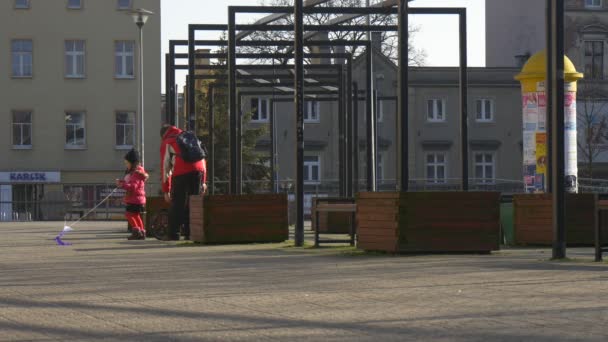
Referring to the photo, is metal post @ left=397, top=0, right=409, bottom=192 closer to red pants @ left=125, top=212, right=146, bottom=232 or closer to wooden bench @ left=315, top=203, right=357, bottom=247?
wooden bench @ left=315, top=203, right=357, bottom=247

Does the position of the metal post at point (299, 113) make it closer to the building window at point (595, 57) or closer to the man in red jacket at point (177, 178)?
the man in red jacket at point (177, 178)

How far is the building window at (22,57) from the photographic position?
70.2 metres

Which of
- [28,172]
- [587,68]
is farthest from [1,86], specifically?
[587,68]

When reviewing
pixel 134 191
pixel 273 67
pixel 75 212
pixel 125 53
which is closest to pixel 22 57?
pixel 125 53

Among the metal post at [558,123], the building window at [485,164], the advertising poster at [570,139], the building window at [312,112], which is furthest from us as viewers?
the building window at [485,164]

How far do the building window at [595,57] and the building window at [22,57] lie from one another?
108 feet

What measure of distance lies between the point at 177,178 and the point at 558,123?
8216 millimetres

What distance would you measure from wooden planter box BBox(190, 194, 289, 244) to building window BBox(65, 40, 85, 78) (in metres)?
49.9

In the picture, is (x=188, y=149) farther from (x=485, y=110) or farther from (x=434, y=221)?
(x=485, y=110)

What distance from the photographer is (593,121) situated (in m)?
74.8

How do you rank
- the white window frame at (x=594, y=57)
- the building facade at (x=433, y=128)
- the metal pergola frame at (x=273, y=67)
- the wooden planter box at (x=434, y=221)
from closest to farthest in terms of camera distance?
the wooden planter box at (x=434, y=221) < the metal pergola frame at (x=273, y=67) < the building facade at (x=433, y=128) < the white window frame at (x=594, y=57)

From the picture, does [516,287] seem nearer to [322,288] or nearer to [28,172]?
[322,288]

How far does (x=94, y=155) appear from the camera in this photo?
71250 millimetres

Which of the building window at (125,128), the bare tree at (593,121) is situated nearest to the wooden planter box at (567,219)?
the bare tree at (593,121)
